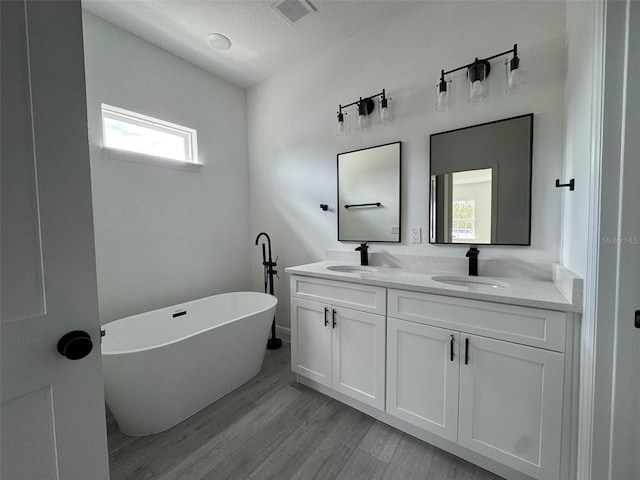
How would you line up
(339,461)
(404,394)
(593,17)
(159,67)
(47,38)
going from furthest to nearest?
(159,67) → (404,394) → (339,461) → (593,17) → (47,38)

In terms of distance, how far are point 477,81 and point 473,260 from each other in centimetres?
113

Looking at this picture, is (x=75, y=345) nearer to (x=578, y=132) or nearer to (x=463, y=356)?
(x=463, y=356)

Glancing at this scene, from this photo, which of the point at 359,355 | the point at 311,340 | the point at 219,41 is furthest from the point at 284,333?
the point at 219,41

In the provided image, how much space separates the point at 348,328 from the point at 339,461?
0.70m

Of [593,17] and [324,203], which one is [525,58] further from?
[324,203]

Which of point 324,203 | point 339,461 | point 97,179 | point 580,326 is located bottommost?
point 339,461

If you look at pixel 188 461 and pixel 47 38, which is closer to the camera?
pixel 47 38

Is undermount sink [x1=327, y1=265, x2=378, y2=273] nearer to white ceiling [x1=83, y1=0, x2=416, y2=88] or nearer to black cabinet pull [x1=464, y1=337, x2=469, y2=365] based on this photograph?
black cabinet pull [x1=464, y1=337, x2=469, y2=365]

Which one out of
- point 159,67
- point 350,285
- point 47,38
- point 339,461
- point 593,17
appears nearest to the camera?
point 47,38

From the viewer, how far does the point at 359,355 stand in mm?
1666

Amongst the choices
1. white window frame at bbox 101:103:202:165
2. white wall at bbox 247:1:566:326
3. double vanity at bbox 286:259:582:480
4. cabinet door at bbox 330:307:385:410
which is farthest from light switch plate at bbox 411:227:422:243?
white window frame at bbox 101:103:202:165

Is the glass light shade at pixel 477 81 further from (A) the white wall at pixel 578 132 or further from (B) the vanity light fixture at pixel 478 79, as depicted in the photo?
(A) the white wall at pixel 578 132

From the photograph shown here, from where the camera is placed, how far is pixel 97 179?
1933 mm

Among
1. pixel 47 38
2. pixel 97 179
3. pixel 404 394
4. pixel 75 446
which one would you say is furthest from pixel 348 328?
pixel 97 179
